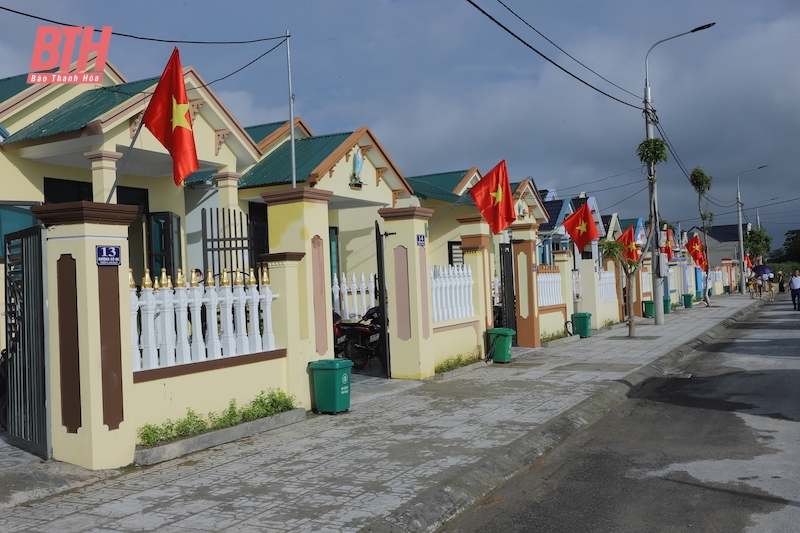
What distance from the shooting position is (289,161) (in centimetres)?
1792

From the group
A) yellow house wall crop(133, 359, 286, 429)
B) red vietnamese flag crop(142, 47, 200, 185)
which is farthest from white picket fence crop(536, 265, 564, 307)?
red vietnamese flag crop(142, 47, 200, 185)

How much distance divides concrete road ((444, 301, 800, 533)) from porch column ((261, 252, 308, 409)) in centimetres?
342

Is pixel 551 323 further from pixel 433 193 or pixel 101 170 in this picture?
pixel 101 170

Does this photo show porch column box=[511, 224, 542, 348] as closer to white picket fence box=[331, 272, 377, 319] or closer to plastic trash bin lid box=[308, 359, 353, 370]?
white picket fence box=[331, 272, 377, 319]

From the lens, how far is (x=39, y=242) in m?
7.52

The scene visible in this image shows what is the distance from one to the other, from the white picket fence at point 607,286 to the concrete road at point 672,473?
1353 cm

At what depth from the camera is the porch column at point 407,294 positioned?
13.0 meters

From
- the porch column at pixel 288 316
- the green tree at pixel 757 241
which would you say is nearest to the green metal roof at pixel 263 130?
the porch column at pixel 288 316

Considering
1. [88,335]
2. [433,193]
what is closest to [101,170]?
[88,335]

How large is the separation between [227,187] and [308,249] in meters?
6.15

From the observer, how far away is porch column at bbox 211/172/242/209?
15656mm

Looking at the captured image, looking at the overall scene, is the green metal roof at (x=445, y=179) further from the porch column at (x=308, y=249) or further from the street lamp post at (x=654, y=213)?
the porch column at (x=308, y=249)

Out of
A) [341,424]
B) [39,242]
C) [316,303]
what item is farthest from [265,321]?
[39,242]

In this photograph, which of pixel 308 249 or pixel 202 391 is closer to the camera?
pixel 202 391
